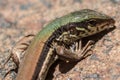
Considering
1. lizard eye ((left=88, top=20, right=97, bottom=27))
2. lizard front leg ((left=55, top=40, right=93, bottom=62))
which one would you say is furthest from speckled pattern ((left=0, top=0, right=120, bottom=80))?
lizard eye ((left=88, top=20, right=97, bottom=27))

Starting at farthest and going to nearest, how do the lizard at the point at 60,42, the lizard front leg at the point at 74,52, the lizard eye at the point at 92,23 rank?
the lizard eye at the point at 92,23 → the lizard front leg at the point at 74,52 → the lizard at the point at 60,42

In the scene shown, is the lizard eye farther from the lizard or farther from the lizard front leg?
the lizard front leg

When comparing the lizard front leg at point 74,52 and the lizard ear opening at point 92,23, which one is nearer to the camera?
the lizard front leg at point 74,52

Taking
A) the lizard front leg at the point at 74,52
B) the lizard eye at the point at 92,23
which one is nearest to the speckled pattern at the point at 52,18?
the lizard front leg at the point at 74,52

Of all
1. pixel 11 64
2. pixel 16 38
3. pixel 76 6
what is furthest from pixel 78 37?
pixel 76 6

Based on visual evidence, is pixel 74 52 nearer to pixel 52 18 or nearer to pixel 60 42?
pixel 60 42

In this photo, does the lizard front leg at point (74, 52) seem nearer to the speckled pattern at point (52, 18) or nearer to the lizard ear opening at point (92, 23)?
the speckled pattern at point (52, 18)

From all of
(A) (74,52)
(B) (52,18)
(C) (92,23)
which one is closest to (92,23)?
(C) (92,23)
